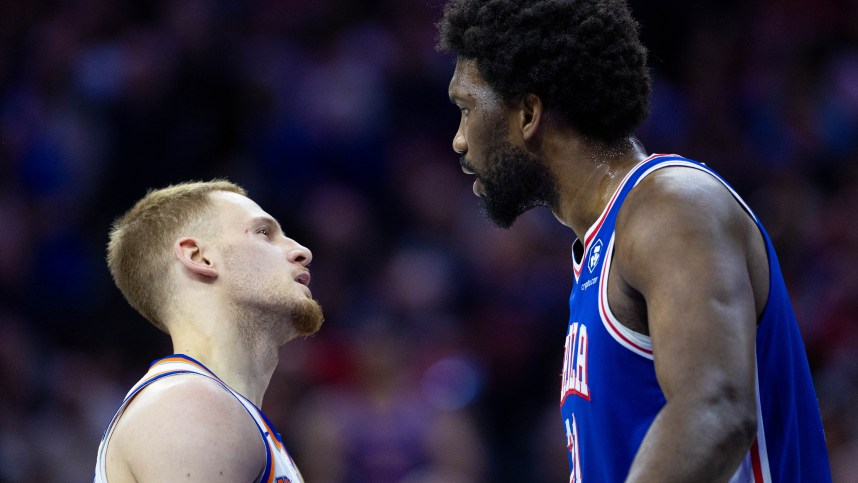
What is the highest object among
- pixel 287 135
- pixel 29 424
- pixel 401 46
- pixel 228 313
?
pixel 228 313

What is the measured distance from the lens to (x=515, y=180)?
3.31 metres

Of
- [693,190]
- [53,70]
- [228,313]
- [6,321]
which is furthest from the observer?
[53,70]

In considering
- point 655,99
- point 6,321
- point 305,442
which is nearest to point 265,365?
point 305,442

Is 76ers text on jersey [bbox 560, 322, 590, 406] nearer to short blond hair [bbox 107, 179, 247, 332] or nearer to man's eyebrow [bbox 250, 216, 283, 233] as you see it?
man's eyebrow [bbox 250, 216, 283, 233]

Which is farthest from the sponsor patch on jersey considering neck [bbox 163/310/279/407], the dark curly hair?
neck [bbox 163/310/279/407]

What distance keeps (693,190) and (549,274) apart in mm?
5774

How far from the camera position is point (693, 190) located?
259 cm

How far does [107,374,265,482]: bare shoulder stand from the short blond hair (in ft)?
2.13

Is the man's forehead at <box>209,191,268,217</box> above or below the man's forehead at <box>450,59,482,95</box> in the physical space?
below

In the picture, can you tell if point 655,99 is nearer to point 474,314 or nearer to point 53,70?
point 474,314

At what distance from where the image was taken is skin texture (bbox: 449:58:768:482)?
2.33 meters

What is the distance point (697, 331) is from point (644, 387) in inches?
16.1

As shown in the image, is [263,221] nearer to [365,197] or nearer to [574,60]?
[574,60]

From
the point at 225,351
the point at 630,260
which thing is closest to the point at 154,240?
the point at 225,351
